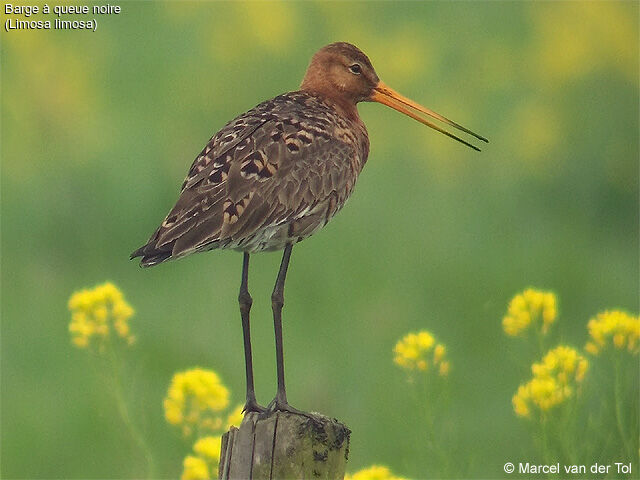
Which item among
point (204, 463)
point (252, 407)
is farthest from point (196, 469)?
point (252, 407)

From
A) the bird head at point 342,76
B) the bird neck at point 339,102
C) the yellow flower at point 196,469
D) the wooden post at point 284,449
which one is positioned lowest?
the wooden post at point 284,449

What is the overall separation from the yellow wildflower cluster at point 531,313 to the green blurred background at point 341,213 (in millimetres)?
1188

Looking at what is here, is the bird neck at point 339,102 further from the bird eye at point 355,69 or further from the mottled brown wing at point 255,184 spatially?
the mottled brown wing at point 255,184

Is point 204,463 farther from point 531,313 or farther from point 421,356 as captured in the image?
point 531,313

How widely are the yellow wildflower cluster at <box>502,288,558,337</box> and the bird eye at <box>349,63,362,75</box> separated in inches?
60.4

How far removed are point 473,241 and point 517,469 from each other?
3.30 m

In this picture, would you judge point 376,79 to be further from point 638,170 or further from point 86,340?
point 638,170

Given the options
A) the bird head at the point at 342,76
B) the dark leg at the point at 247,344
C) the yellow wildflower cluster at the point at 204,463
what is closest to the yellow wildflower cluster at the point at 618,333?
the bird head at the point at 342,76

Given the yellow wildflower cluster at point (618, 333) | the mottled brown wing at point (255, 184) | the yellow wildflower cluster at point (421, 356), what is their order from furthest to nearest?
the yellow wildflower cluster at point (618, 333) → the yellow wildflower cluster at point (421, 356) → the mottled brown wing at point (255, 184)

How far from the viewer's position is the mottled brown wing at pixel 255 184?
698 cm

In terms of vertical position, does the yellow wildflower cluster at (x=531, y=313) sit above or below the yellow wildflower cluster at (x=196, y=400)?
above

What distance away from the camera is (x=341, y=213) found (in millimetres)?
12328

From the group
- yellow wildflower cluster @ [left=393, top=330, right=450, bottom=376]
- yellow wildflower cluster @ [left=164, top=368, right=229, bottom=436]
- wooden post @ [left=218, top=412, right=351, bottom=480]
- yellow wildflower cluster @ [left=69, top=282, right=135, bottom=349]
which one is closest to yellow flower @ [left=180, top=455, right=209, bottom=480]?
yellow wildflower cluster @ [left=164, top=368, right=229, bottom=436]

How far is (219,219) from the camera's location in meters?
7.00
